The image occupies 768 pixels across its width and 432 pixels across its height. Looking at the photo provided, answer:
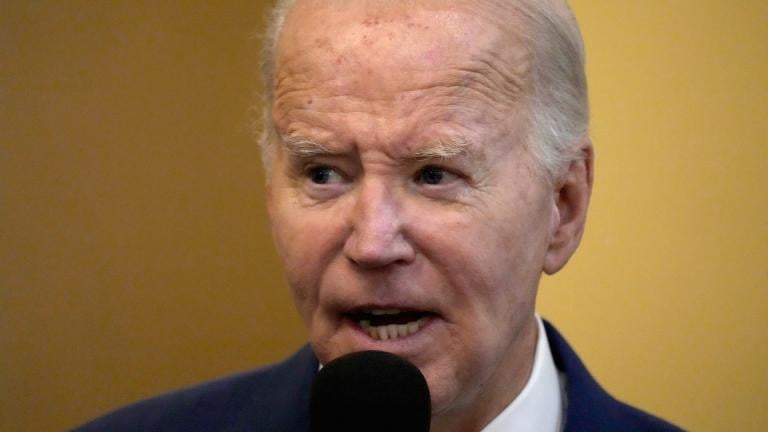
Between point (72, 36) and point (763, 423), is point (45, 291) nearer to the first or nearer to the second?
point (72, 36)

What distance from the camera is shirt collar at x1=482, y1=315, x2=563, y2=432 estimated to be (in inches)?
46.8

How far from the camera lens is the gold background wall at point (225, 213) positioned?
1.47m

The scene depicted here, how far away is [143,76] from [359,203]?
1317 mm

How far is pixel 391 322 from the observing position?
40.1 inches

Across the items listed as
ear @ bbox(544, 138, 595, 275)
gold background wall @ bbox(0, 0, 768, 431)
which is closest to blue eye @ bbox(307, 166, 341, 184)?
ear @ bbox(544, 138, 595, 275)

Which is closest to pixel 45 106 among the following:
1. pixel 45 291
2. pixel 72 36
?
pixel 72 36

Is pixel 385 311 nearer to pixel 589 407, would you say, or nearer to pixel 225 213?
pixel 589 407

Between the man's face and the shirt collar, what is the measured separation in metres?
0.13

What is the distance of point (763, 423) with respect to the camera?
145cm

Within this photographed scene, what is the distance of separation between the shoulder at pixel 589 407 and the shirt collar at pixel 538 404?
0.02 metres

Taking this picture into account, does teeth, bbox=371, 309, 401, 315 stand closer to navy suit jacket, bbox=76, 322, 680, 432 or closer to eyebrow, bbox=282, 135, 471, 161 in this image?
eyebrow, bbox=282, 135, 471, 161

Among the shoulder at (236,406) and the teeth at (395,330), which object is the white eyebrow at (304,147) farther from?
the shoulder at (236,406)

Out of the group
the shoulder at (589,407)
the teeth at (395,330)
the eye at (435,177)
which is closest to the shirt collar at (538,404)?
the shoulder at (589,407)

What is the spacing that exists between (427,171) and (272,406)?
48 centimetres
